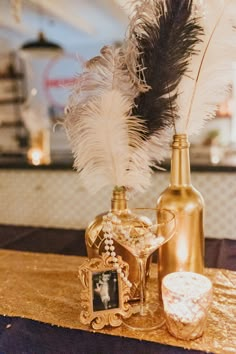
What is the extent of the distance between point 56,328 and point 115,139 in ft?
1.34

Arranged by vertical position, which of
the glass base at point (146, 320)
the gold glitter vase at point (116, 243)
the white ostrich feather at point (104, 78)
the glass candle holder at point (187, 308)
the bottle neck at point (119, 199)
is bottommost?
the glass base at point (146, 320)

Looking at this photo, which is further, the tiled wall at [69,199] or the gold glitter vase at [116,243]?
the tiled wall at [69,199]

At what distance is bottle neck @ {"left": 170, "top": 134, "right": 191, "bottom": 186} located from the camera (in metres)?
0.78

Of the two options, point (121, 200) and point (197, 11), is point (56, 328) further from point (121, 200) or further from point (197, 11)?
point (197, 11)

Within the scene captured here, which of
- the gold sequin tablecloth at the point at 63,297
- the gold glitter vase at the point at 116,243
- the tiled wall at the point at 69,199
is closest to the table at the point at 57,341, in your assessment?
the gold sequin tablecloth at the point at 63,297

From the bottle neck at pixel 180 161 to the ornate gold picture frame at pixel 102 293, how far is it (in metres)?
0.22

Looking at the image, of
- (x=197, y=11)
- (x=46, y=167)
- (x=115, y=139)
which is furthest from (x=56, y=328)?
(x=46, y=167)

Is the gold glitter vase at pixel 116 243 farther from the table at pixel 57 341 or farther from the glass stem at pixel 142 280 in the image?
the table at pixel 57 341

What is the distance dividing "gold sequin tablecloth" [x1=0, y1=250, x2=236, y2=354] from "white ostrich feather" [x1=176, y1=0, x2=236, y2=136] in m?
0.40

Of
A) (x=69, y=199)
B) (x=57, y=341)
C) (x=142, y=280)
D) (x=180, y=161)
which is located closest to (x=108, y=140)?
(x=180, y=161)

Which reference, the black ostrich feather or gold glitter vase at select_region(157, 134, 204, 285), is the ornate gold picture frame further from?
the black ostrich feather

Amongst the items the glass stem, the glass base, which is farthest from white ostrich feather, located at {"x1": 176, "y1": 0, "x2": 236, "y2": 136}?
the glass base

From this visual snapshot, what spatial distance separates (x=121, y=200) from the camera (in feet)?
2.72

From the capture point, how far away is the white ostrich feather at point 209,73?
30.2 inches
